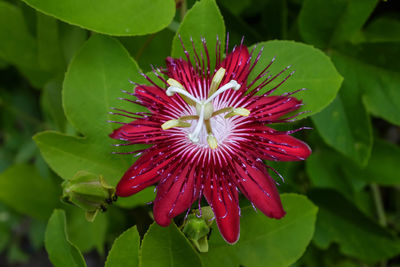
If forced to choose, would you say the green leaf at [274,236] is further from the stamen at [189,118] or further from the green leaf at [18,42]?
the green leaf at [18,42]

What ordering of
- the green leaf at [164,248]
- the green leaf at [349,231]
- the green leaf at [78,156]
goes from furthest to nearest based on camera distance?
the green leaf at [349,231] → the green leaf at [78,156] → the green leaf at [164,248]

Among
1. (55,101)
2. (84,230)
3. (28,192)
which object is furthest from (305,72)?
(28,192)

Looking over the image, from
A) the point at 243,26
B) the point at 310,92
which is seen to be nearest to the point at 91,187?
the point at 310,92

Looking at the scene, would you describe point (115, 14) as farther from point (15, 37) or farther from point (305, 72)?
point (15, 37)

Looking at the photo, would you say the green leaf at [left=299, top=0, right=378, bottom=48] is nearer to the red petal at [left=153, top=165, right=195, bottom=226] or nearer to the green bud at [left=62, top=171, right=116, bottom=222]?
the red petal at [left=153, top=165, right=195, bottom=226]

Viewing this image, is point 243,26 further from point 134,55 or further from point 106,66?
point 106,66

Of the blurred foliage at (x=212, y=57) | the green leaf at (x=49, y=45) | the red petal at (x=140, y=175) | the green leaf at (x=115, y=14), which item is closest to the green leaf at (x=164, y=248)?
the blurred foliage at (x=212, y=57)

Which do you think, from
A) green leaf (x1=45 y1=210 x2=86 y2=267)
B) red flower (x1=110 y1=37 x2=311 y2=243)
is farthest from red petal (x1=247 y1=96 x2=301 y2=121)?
green leaf (x1=45 y1=210 x2=86 y2=267)
